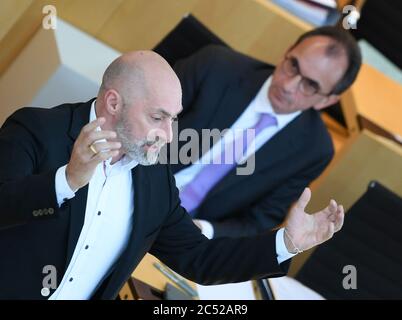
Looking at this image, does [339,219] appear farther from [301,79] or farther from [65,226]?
[301,79]

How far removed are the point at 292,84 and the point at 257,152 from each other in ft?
0.65

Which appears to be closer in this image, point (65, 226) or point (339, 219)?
point (65, 226)

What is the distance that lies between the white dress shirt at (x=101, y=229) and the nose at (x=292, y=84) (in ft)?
2.59

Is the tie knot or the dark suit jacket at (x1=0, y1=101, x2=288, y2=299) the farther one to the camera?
the tie knot

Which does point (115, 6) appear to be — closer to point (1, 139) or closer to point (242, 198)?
point (242, 198)

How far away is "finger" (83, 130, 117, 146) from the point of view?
104 centimetres

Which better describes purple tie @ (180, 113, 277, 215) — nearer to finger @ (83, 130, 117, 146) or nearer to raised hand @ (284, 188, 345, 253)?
raised hand @ (284, 188, 345, 253)

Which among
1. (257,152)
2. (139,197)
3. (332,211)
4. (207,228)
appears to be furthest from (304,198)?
(257,152)

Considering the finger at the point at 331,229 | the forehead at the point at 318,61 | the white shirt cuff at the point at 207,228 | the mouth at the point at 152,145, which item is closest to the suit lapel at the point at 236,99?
the forehead at the point at 318,61

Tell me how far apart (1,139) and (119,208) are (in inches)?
8.8

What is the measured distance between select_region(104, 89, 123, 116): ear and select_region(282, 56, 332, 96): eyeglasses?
0.93m

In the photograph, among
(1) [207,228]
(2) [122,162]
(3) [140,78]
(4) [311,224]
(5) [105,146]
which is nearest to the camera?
(5) [105,146]

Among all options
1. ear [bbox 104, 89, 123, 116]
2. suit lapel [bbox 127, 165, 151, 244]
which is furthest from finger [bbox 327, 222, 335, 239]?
ear [bbox 104, 89, 123, 116]

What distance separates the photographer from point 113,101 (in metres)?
1.18
